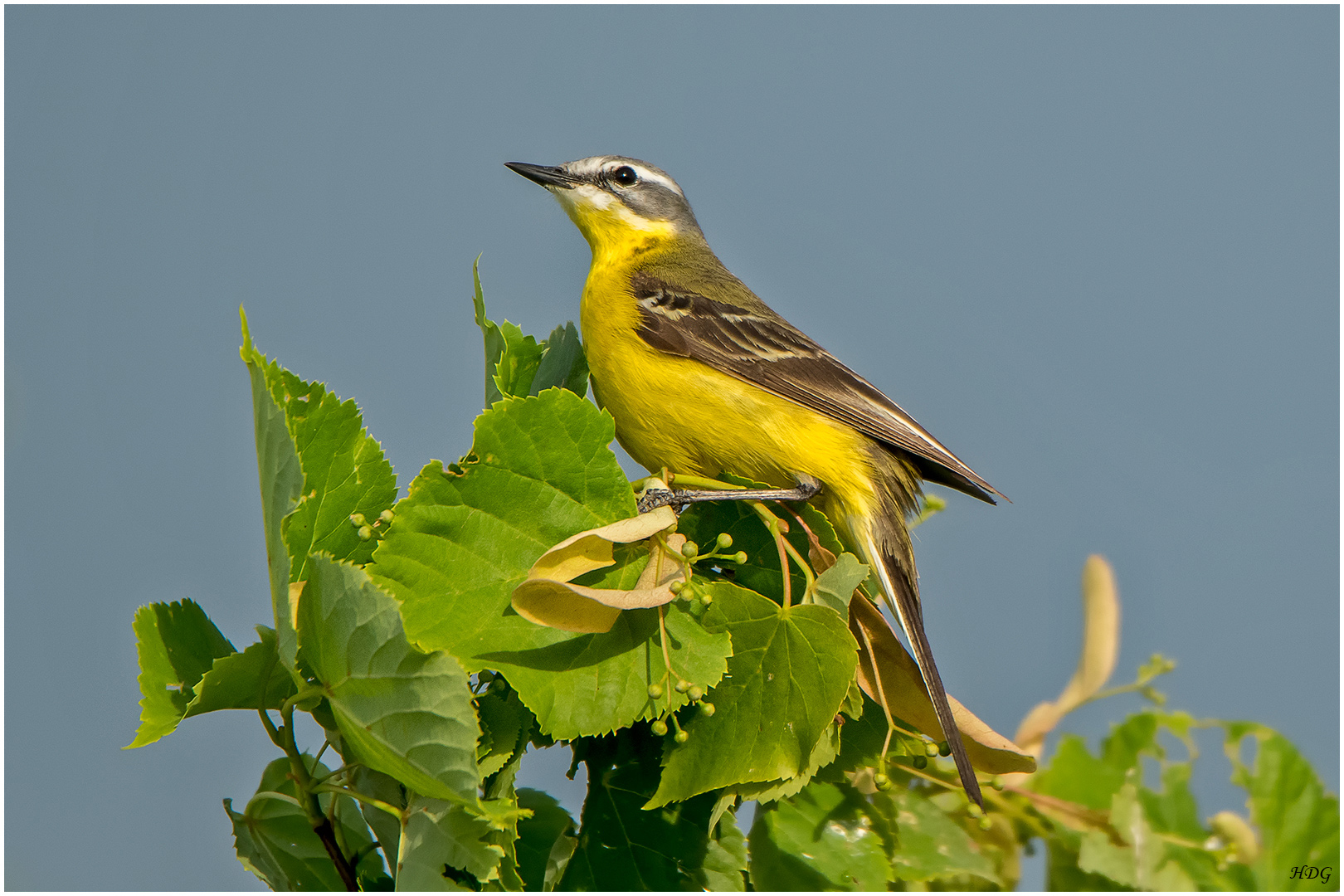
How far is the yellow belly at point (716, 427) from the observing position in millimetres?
4527

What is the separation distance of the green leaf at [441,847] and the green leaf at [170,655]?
587 mm

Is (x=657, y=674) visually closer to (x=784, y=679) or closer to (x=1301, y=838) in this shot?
(x=784, y=679)

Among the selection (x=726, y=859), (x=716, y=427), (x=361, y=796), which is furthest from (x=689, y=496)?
(x=716, y=427)

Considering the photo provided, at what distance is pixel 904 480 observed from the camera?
15.7 feet

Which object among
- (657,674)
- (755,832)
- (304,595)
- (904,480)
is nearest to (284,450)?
(304,595)

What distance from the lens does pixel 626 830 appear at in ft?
9.16

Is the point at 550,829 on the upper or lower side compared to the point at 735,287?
lower

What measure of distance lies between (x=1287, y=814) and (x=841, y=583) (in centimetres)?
186

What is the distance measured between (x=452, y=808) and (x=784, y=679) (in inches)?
31.6

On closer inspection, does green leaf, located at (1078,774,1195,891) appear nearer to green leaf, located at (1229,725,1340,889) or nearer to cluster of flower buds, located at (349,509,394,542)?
green leaf, located at (1229,725,1340,889)

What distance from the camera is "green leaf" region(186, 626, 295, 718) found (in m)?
2.32

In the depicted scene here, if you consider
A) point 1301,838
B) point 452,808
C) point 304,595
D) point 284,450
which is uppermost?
point 284,450

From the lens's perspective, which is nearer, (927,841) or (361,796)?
(361,796)

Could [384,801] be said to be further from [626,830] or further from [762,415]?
[762,415]
